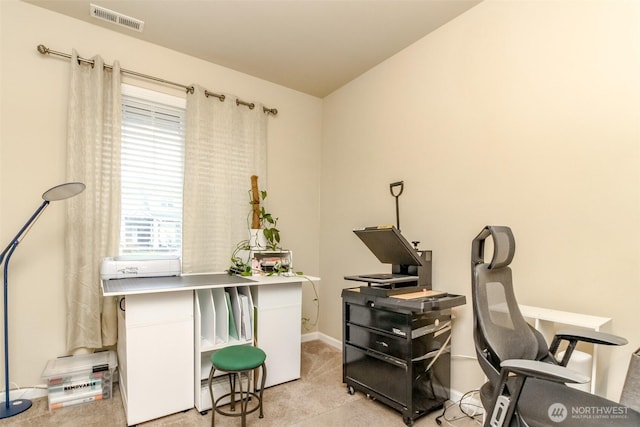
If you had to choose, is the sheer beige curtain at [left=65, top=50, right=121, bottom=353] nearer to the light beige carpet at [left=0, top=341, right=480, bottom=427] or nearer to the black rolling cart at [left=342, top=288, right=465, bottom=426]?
the light beige carpet at [left=0, top=341, right=480, bottom=427]

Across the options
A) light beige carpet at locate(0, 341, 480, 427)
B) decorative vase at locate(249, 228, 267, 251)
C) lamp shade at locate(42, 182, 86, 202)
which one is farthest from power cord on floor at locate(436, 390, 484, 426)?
lamp shade at locate(42, 182, 86, 202)

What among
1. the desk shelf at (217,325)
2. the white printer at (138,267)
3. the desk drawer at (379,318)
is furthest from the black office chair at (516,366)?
the white printer at (138,267)

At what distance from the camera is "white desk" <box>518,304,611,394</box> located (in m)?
1.59

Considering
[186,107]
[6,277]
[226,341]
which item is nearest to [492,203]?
[226,341]

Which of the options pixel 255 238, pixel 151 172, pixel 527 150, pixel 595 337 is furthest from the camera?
pixel 255 238

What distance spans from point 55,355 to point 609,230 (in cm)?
369

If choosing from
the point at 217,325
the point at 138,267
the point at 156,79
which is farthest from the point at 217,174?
the point at 217,325

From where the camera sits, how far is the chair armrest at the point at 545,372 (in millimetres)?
1040

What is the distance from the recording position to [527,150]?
6.76 feet

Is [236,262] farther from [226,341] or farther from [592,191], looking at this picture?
[592,191]

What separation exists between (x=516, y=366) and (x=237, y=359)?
4.89ft

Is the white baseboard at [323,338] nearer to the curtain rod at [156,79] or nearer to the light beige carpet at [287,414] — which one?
the light beige carpet at [287,414]

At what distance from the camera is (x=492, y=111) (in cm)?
226

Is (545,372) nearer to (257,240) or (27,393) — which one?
(257,240)
